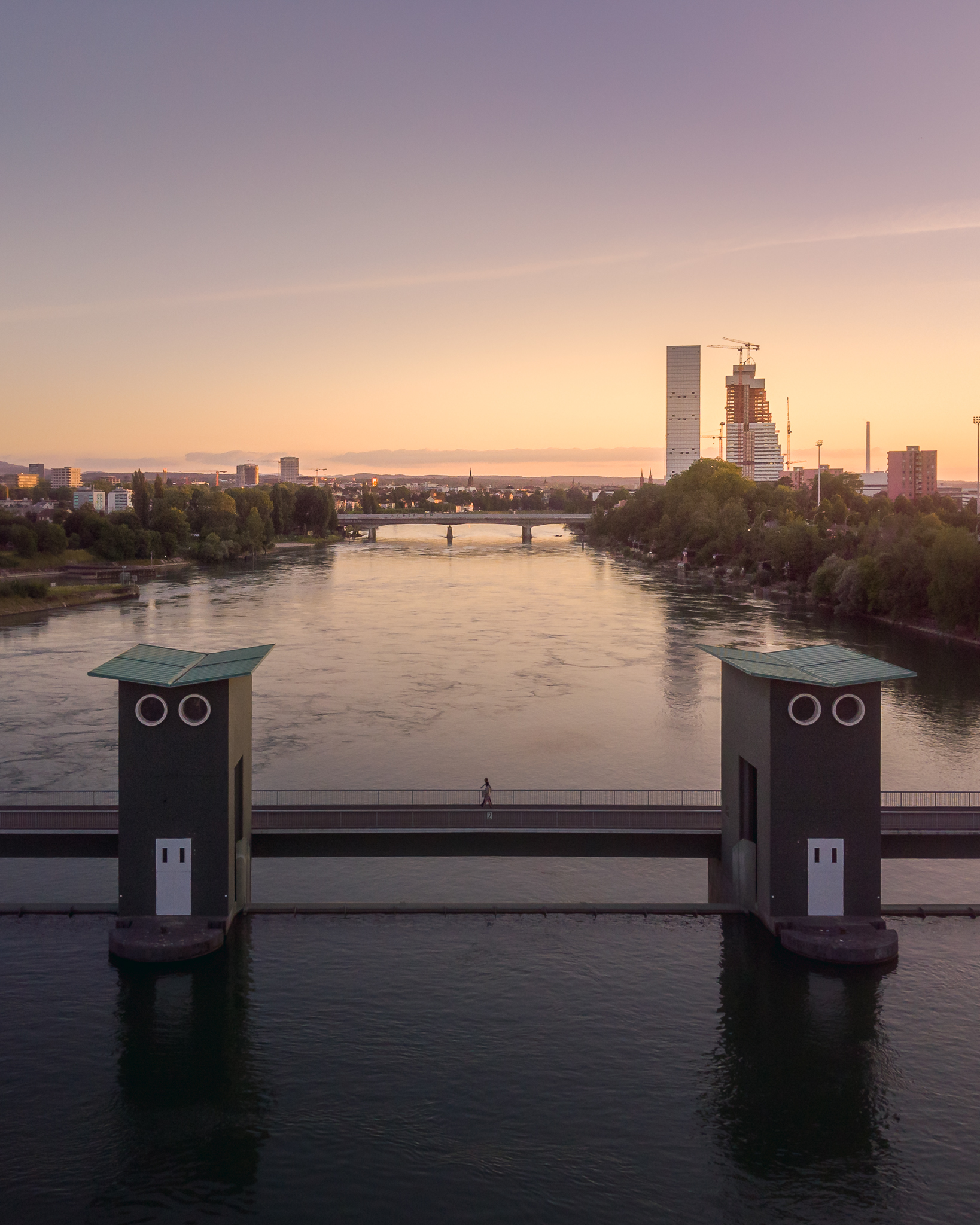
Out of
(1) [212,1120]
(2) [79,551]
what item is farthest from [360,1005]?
(2) [79,551]

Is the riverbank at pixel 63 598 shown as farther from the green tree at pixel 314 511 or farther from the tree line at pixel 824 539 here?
the green tree at pixel 314 511

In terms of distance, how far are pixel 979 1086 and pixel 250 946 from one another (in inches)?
152

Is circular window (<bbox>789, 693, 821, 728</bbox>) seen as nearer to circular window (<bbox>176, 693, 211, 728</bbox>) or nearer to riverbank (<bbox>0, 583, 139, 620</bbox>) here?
circular window (<bbox>176, 693, 211, 728</bbox>)

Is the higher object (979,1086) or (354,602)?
(354,602)

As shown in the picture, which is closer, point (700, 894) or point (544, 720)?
point (700, 894)

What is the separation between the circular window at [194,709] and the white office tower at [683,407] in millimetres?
97528

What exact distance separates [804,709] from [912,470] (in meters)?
79.0

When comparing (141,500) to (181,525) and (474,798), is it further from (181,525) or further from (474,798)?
(474,798)

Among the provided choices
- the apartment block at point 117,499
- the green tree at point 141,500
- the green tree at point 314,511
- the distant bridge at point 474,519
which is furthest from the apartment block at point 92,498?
the green tree at point 141,500

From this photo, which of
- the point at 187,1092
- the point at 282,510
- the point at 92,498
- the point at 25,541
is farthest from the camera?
the point at 92,498

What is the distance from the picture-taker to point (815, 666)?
6504 mm

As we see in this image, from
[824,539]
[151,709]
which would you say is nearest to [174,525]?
[824,539]

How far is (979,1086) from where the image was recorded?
5.31 meters

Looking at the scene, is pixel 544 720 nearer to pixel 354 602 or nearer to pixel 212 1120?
pixel 212 1120
